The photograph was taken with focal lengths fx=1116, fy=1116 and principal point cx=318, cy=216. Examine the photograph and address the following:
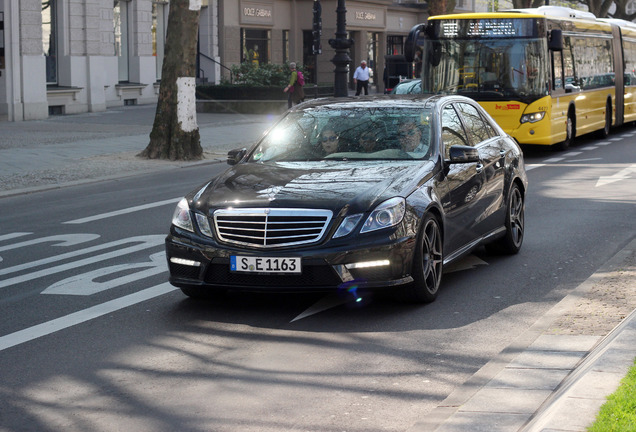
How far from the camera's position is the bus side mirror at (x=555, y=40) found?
2083 cm

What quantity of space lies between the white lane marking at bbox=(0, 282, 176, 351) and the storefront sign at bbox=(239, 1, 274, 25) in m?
41.3

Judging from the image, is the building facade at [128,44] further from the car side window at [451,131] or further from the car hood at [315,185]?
the car hood at [315,185]

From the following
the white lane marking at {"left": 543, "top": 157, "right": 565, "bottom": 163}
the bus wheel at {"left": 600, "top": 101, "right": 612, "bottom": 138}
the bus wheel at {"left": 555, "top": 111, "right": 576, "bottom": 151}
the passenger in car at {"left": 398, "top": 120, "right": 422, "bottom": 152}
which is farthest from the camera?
the bus wheel at {"left": 600, "top": 101, "right": 612, "bottom": 138}

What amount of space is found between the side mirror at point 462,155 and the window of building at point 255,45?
40.9m

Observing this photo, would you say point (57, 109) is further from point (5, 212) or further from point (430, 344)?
point (430, 344)

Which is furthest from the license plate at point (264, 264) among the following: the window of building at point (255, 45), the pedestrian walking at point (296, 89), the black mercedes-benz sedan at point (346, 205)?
the window of building at point (255, 45)

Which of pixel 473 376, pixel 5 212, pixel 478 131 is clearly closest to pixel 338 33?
pixel 5 212

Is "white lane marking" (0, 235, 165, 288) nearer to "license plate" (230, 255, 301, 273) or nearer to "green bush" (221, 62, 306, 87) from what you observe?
"license plate" (230, 255, 301, 273)

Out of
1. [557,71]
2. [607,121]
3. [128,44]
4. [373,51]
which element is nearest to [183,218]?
[557,71]

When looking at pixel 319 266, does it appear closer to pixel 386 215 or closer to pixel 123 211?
pixel 386 215

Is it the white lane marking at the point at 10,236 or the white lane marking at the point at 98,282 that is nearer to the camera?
the white lane marking at the point at 98,282

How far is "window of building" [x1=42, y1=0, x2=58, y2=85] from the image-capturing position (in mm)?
34406

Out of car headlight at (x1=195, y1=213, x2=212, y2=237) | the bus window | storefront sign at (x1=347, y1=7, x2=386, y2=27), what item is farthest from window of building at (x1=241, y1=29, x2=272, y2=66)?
car headlight at (x1=195, y1=213, x2=212, y2=237)

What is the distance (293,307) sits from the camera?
→ 25.4 feet
